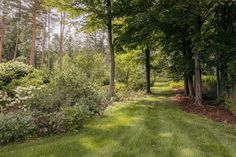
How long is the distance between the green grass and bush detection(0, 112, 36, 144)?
1.17 ft

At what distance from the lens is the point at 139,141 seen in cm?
Result: 789

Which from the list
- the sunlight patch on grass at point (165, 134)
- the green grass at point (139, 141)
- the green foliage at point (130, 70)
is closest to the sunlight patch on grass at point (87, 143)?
the green grass at point (139, 141)

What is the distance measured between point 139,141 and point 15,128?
315 centimetres

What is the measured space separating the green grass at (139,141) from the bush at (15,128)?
357 millimetres

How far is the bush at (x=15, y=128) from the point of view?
25.9 feet

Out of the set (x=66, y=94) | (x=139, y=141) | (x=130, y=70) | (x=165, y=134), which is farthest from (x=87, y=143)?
(x=130, y=70)

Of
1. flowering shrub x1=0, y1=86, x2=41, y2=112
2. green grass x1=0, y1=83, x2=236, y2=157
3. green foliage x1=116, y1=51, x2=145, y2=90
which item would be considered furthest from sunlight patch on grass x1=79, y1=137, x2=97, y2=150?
green foliage x1=116, y1=51, x2=145, y2=90

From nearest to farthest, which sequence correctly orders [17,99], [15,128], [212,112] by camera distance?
[15,128], [17,99], [212,112]

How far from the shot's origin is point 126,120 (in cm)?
1063

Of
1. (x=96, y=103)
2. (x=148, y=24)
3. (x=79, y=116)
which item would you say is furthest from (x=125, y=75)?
(x=79, y=116)

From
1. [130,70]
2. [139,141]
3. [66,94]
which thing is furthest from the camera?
[130,70]

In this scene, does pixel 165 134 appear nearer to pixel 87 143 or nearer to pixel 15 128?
pixel 87 143

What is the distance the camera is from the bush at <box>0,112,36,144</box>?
791 cm

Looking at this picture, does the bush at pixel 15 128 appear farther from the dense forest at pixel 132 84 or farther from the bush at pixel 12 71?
the bush at pixel 12 71
